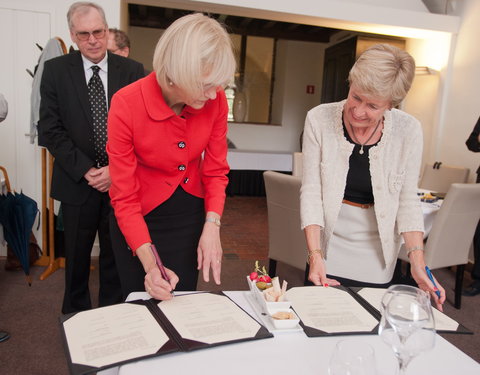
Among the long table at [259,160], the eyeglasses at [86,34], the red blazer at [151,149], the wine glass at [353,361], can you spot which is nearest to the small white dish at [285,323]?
the wine glass at [353,361]

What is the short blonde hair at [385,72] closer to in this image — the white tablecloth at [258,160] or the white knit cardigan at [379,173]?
the white knit cardigan at [379,173]

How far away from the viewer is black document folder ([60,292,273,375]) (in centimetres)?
90

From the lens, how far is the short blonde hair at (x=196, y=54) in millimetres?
1098

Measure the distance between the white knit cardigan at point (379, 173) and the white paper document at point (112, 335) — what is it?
26.3 inches

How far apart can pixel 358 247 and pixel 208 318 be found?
28.4 inches

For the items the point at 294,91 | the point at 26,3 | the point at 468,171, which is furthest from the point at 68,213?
the point at 294,91

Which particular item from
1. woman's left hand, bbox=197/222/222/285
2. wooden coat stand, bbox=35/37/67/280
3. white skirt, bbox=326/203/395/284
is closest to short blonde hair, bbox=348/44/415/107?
white skirt, bbox=326/203/395/284

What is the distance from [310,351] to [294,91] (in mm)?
7459

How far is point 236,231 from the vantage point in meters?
5.17

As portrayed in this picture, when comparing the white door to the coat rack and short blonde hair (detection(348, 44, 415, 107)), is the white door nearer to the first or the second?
the coat rack

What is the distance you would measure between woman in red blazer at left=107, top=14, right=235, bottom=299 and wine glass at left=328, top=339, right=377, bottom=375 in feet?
1.65

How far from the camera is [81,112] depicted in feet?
7.72

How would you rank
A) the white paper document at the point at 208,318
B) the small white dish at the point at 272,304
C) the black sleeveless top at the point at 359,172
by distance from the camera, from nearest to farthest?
1. the white paper document at the point at 208,318
2. the small white dish at the point at 272,304
3. the black sleeveless top at the point at 359,172

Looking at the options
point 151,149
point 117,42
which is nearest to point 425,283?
point 151,149
